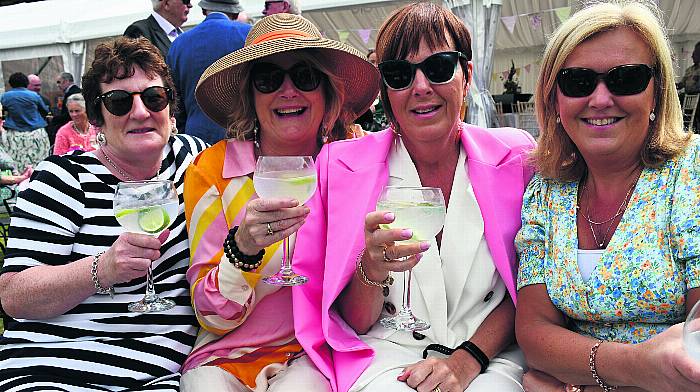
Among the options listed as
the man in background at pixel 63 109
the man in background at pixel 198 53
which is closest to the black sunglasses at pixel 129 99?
A: the man in background at pixel 198 53

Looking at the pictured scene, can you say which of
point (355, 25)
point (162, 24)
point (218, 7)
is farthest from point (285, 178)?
point (355, 25)

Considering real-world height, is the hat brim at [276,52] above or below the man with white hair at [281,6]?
below

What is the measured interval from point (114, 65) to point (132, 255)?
2.70 ft

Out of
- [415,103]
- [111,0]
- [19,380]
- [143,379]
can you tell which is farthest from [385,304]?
[111,0]

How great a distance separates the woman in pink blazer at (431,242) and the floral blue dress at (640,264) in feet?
0.79

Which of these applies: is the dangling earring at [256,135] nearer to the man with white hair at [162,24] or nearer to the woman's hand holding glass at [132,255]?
the woman's hand holding glass at [132,255]

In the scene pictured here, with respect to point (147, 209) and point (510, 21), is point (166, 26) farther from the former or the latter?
point (510, 21)

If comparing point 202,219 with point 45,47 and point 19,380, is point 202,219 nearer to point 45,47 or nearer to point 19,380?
point 19,380

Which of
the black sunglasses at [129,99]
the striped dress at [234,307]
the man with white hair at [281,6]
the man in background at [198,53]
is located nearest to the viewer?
the striped dress at [234,307]

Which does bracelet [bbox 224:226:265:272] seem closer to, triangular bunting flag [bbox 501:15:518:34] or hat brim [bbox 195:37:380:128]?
hat brim [bbox 195:37:380:128]

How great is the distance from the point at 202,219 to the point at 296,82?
65 cm

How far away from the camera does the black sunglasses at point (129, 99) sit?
2318 mm

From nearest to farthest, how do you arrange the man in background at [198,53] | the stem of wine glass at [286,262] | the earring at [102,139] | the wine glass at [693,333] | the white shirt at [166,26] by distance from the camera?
the wine glass at [693,333]
the stem of wine glass at [286,262]
the earring at [102,139]
the man in background at [198,53]
the white shirt at [166,26]

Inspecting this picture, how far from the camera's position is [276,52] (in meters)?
2.30
